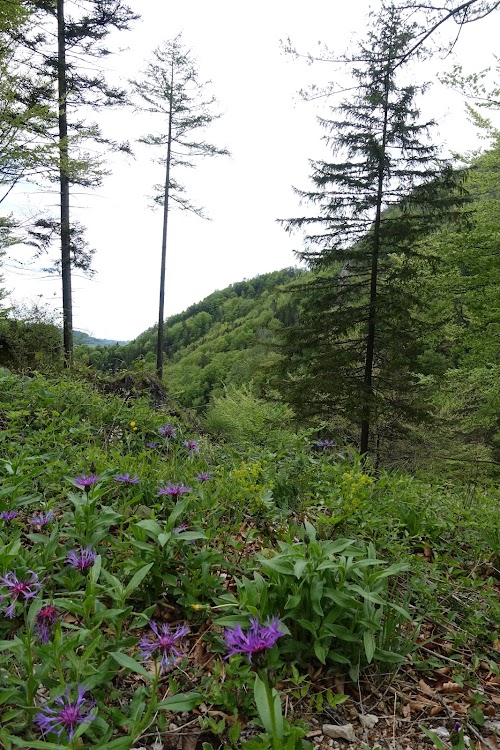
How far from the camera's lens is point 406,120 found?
856 centimetres

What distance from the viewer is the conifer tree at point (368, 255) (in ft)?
28.3

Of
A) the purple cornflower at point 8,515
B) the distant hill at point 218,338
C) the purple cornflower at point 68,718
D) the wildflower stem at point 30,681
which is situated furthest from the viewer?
the distant hill at point 218,338

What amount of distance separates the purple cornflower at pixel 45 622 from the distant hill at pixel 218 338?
26723 mm

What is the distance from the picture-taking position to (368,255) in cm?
924

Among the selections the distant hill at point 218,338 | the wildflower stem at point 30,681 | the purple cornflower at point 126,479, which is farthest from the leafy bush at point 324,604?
the distant hill at point 218,338

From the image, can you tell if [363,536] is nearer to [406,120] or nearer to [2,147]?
[2,147]

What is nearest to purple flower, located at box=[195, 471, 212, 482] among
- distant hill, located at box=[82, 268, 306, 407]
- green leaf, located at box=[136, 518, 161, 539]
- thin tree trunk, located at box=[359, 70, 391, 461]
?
green leaf, located at box=[136, 518, 161, 539]

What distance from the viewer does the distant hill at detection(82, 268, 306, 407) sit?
39.2m

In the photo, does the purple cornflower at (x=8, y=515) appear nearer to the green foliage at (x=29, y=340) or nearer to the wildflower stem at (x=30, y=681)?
the wildflower stem at (x=30, y=681)

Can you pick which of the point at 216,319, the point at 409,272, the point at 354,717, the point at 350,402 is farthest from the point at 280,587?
the point at 216,319

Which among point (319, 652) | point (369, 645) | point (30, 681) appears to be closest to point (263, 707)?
point (319, 652)

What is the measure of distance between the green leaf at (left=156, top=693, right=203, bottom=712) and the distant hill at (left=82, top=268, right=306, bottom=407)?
88.4 ft

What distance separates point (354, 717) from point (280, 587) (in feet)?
1.43

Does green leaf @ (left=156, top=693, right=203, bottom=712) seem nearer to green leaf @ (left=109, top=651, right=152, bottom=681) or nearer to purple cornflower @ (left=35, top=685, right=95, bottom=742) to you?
green leaf @ (left=109, top=651, right=152, bottom=681)
